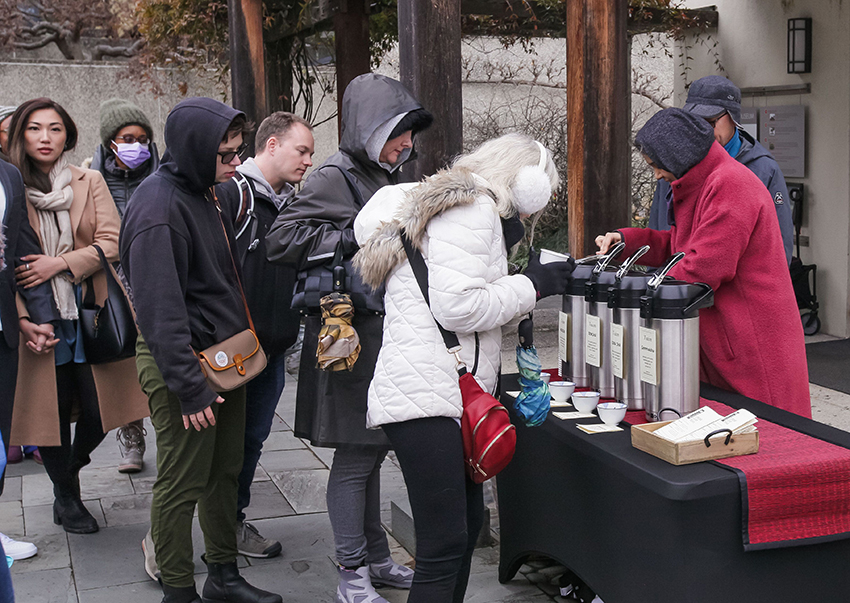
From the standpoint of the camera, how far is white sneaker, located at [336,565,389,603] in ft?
9.66

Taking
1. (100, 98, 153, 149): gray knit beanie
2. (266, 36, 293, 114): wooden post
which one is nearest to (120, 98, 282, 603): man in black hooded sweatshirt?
(100, 98, 153, 149): gray knit beanie

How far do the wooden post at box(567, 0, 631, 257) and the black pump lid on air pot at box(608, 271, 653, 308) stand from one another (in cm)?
226

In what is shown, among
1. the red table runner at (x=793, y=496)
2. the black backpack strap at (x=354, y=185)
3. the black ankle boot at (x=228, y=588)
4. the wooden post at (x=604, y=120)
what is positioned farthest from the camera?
the wooden post at (x=604, y=120)

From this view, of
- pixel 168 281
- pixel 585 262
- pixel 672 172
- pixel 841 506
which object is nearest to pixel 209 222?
pixel 168 281

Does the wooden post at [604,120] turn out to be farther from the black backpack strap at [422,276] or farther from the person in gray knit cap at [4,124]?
the person in gray knit cap at [4,124]

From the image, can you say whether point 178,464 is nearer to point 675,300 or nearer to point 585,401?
point 585,401

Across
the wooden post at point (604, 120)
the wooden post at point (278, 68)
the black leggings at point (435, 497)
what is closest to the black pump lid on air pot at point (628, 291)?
the black leggings at point (435, 497)

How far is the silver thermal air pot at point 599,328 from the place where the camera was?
2.71 m

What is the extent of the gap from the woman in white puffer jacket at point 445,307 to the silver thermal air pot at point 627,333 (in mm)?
253

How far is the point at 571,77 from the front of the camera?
5.31 m

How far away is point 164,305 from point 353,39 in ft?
15.5

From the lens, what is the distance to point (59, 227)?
3.67 m

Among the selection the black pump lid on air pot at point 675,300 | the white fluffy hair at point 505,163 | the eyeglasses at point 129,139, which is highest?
the eyeglasses at point 129,139

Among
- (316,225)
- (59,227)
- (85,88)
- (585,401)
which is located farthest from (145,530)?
(85,88)
